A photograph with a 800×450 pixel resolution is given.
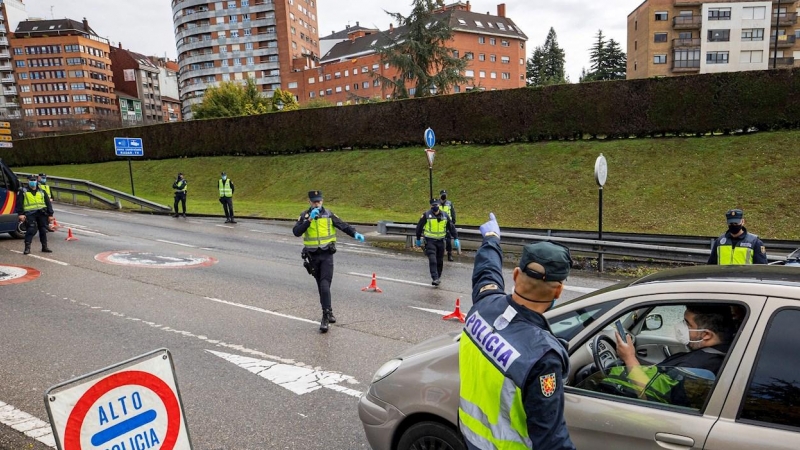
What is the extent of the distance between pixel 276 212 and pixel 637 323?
20.6m

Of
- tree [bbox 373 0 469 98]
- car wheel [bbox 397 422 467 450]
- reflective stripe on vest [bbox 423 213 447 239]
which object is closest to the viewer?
car wheel [bbox 397 422 467 450]

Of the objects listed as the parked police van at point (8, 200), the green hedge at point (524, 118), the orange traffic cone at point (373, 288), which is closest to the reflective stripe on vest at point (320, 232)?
the orange traffic cone at point (373, 288)

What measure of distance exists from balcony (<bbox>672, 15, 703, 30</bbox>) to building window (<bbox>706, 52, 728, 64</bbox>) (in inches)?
142

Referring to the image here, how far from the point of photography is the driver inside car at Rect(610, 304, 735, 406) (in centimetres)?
253

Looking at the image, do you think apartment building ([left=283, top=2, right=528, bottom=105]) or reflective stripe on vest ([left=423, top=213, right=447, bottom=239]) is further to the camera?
apartment building ([left=283, top=2, right=528, bottom=105])

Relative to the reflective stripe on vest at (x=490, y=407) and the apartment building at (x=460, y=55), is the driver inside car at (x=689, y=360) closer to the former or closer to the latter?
the reflective stripe on vest at (x=490, y=407)

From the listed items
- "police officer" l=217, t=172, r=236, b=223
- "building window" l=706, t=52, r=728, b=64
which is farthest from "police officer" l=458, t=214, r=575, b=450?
"building window" l=706, t=52, r=728, b=64

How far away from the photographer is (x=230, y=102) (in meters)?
55.8

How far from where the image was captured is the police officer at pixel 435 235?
33.8 feet

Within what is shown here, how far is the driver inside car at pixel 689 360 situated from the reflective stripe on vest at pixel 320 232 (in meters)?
5.17

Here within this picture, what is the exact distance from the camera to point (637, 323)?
124 inches

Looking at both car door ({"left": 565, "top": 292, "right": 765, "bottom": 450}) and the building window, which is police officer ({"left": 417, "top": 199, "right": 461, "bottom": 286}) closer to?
car door ({"left": 565, "top": 292, "right": 765, "bottom": 450})

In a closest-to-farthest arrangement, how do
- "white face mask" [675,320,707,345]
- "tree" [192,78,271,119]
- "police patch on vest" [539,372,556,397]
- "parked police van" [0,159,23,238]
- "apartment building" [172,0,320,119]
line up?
"police patch on vest" [539,372,556,397], "white face mask" [675,320,707,345], "parked police van" [0,159,23,238], "tree" [192,78,271,119], "apartment building" [172,0,320,119]

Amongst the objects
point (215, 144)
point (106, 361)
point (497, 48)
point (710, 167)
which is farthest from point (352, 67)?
point (106, 361)
